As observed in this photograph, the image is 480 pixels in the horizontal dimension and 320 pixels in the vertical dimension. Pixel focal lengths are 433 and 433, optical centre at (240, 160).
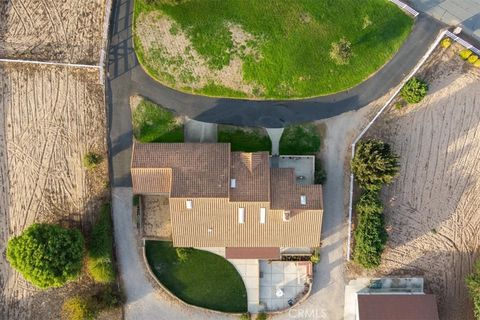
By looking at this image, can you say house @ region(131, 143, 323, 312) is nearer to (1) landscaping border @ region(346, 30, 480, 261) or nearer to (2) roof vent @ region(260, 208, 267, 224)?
(2) roof vent @ region(260, 208, 267, 224)

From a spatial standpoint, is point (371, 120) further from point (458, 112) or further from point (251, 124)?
point (251, 124)

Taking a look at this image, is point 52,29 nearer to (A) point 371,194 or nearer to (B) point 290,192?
(B) point 290,192

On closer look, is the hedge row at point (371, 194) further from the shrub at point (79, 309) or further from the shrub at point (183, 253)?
the shrub at point (79, 309)

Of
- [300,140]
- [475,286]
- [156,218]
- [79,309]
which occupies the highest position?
[300,140]

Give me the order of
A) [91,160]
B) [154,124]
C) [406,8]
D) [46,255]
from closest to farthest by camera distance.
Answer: [46,255], [91,160], [154,124], [406,8]

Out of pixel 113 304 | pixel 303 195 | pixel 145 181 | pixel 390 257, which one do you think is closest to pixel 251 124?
pixel 303 195

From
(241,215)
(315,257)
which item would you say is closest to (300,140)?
(241,215)

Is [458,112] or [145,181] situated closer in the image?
[145,181]
